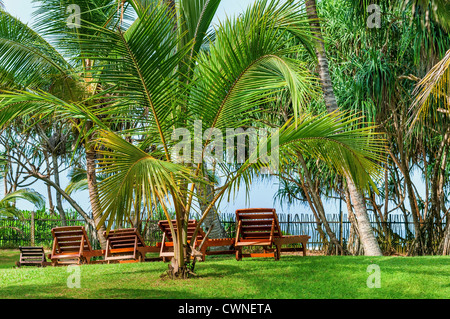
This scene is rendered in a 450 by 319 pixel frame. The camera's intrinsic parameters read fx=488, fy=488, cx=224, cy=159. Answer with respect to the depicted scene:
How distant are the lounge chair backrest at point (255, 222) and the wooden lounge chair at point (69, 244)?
3.06 m

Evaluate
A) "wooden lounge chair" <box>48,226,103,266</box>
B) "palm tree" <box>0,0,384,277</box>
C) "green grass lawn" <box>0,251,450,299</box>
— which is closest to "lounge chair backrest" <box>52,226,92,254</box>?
"wooden lounge chair" <box>48,226,103,266</box>

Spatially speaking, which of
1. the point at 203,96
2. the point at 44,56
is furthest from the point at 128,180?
the point at 44,56

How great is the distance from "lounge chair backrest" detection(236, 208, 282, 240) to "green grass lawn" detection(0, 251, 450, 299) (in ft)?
2.43

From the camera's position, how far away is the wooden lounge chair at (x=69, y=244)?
8.84 meters

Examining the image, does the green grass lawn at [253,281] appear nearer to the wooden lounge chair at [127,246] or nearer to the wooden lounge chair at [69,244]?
the wooden lounge chair at [127,246]

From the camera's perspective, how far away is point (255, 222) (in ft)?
25.1

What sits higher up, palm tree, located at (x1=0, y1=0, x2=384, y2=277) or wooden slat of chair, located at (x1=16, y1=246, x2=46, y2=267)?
palm tree, located at (x1=0, y1=0, x2=384, y2=277)

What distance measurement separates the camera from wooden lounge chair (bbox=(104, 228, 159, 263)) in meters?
8.71

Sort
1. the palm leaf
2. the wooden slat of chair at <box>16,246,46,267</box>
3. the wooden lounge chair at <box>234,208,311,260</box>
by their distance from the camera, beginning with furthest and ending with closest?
the wooden slat of chair at <box>16,246,46,267</box>, the wooden lounge chair at <box>234,208,311,260</box>, the palm leaf

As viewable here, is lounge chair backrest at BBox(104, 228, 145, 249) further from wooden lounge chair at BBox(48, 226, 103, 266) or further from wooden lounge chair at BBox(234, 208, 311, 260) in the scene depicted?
wooden lounge chair at BBox(234, 208, 311, 260)

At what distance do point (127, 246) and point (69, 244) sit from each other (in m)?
1.10

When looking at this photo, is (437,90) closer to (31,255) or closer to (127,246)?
(127,246)

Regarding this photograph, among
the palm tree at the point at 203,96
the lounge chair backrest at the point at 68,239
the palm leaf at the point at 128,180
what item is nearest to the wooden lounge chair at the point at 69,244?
the lounge chair backrest at the point at 68,239

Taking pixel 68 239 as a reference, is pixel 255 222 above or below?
above
